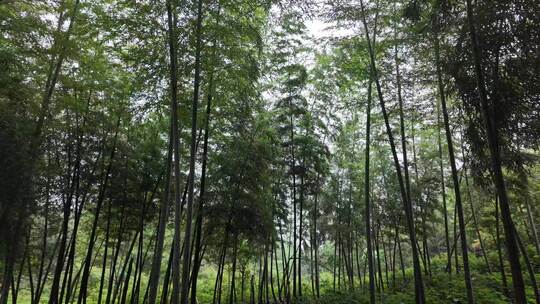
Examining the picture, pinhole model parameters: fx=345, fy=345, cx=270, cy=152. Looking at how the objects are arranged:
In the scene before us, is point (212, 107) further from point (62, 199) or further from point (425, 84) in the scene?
point (425, 84)

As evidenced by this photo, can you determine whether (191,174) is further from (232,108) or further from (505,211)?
(505,211)

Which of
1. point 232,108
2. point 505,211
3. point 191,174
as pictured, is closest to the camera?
point 505,211

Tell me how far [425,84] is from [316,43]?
2213 millimetres

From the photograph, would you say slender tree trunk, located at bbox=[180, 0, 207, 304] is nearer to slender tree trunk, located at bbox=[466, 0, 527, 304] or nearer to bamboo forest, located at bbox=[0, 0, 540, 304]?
bamboo forest, located at bbox=[0, 0, 540, 304]

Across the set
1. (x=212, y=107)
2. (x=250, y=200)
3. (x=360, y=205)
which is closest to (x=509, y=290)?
(x=360, y=205)

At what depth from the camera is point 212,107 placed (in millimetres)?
6062

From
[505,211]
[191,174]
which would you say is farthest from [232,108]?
[505,211]

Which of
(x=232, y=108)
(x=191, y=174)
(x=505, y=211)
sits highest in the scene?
(x=232, y=108)

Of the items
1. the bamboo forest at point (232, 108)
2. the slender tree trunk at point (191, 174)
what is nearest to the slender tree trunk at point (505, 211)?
the bamboo forest at point (232, 108)

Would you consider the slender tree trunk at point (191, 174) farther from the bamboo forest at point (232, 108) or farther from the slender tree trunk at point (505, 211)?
the slender tree trunk at point (505, 211)

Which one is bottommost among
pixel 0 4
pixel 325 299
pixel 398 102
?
pixel 325 299

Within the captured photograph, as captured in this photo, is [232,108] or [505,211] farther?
[232,108]

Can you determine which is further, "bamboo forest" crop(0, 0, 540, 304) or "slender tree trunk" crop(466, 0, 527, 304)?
"bamboo forest" crop(0, 0, 540, 304)

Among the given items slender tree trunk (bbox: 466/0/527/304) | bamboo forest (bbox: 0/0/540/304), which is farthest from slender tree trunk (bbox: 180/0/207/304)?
slender tree trunk (bbox: 466/0/527/304)
